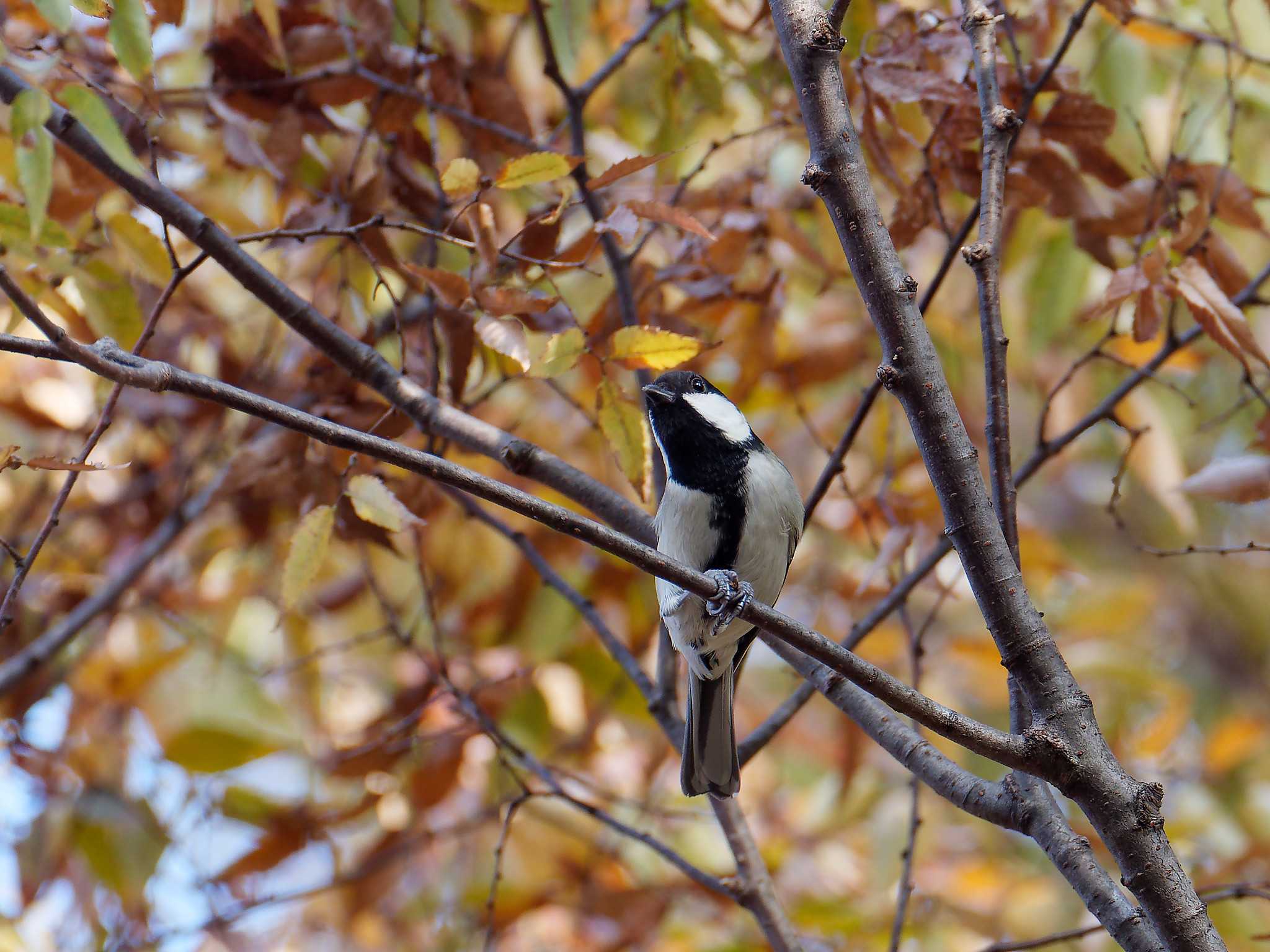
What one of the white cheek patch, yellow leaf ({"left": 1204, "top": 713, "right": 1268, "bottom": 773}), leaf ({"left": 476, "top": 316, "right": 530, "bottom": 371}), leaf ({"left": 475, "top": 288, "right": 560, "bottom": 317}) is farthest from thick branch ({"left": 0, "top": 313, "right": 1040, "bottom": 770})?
yellow leaf ({"left": 1204, "top": 713, "right": 1268, "bottom": 773})

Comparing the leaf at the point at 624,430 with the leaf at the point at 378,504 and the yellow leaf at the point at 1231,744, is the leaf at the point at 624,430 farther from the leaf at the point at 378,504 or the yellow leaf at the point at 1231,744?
the yellow leaf at the point at 1231,744

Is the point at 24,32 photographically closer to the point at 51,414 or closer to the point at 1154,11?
the point at 51,414

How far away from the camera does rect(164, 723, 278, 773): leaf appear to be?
113 inches

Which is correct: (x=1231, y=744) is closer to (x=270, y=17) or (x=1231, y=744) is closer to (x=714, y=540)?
(x=714, y=540)

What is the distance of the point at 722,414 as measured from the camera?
8.82 feet

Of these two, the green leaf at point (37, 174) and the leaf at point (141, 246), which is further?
the leaf at point (141, 246)

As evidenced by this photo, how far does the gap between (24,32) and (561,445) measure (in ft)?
5.84

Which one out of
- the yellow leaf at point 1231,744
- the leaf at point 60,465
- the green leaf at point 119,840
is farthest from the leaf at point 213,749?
the yellow leaf at point 1231,744

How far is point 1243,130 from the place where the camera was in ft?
9.12

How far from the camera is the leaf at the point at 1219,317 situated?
1787 millimetres

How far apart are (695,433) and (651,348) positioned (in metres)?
0.81

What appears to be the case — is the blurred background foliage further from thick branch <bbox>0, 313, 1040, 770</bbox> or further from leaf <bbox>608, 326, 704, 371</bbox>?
thick branch <bbox>0, 313, 1040, 770</bbox>

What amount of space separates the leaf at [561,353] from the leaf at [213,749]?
5.58 ft

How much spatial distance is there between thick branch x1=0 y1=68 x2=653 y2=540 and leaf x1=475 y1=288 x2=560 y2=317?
0.27 m
